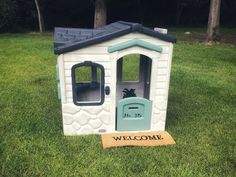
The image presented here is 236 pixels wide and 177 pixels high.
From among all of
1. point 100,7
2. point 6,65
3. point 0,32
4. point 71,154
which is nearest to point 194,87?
point 71,154

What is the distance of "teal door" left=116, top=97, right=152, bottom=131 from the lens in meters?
5.69

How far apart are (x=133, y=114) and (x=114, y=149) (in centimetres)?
90

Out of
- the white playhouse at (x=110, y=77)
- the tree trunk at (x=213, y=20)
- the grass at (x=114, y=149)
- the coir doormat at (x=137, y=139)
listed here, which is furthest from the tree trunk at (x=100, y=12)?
the coir doormat at (x=137, y=139)

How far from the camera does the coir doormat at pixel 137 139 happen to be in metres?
5.40

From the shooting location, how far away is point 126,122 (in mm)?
5805

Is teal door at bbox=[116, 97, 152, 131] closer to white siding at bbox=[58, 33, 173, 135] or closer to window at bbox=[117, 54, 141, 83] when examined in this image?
white siding at bbox=[58, 33, 173, 135]

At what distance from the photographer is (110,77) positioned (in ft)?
17.9

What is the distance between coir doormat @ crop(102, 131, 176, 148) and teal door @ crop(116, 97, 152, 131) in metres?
0.16

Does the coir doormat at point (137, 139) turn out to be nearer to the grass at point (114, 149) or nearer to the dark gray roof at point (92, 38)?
the grass at point (114, 149)

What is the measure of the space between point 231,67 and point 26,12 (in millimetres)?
17708

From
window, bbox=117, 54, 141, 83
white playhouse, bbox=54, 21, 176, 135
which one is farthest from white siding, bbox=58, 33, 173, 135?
window, bbox=117, 54, 141, 83

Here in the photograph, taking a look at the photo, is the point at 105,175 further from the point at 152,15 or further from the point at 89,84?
the point at 152,15

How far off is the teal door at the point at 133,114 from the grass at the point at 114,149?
1.89 ft

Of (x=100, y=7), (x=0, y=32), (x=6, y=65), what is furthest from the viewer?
(x=0, y=32)
